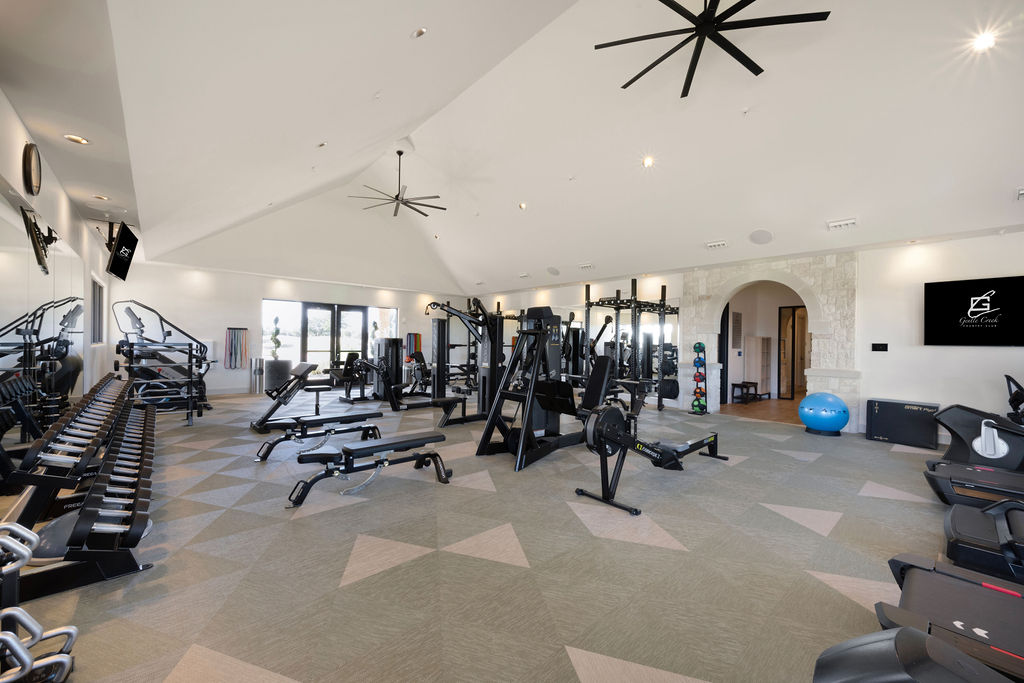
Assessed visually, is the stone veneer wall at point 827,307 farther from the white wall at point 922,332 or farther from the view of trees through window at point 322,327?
the view of trees through window at point 322,327

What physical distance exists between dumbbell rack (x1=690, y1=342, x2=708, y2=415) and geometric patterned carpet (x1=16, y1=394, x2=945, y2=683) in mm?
4140

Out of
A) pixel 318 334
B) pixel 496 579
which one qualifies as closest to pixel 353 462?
pixel 496 579

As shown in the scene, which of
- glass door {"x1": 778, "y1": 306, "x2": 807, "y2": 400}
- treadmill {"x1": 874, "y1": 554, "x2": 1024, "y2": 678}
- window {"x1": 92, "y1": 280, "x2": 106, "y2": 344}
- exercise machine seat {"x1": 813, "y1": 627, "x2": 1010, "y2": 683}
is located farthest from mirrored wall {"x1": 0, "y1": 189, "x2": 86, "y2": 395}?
glass door {"x1": 778, "y1": 306, "x2": 807, "y2": 400}

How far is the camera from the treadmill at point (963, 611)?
1564 mm

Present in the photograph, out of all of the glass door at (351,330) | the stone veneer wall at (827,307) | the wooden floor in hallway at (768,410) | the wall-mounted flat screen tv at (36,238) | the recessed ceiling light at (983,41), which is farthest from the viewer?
the glass door at (351,330)

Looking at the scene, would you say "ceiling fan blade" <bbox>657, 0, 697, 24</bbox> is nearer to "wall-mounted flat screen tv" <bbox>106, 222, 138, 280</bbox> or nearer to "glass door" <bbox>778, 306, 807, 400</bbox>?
"wall-mounted flat screen tv" <bbox>106, 222, 138, 280</bbox>

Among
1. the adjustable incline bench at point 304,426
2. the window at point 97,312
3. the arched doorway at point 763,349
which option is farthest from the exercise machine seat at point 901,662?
the window at point 97,312

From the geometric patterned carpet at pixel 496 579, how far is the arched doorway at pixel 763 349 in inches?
226

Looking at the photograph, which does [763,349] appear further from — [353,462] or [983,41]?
[353,462]

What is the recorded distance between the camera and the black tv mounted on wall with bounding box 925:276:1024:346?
5586 mm

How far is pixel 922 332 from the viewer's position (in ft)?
20.6

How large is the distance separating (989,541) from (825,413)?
438cm

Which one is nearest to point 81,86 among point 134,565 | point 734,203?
point 134,565

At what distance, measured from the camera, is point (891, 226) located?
598 cm
